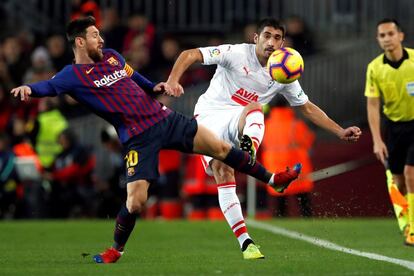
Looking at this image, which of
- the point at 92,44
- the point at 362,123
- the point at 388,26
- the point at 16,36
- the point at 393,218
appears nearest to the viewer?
the point at 92,44

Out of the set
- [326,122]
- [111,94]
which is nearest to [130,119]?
[111,94]

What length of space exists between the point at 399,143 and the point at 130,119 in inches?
154

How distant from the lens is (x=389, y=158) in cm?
1270

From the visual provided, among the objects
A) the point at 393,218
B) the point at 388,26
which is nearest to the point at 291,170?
the point at 388,26

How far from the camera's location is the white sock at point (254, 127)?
33.4ft

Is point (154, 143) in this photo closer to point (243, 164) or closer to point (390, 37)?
point (243, 164)

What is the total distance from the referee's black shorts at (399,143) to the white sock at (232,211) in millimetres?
2594

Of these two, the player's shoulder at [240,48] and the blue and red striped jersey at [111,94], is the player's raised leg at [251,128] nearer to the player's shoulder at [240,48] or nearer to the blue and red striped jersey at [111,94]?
the player's shoulder at [240,48]

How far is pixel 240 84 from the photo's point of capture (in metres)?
10.6

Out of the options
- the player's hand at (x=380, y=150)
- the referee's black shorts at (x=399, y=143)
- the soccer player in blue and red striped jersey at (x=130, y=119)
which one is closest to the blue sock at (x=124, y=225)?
the soccer player in blue and red striped jersey at (x=130, y=119)

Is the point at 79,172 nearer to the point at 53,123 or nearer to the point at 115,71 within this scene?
the point at 53,123

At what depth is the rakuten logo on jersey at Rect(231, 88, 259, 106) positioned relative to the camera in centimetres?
1064

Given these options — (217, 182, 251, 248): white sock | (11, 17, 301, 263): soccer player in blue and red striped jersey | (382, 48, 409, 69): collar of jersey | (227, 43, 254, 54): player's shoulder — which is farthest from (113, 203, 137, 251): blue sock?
Result: (382, 48, 409, 69): collar of jersey

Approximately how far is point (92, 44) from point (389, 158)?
14.1 ft
